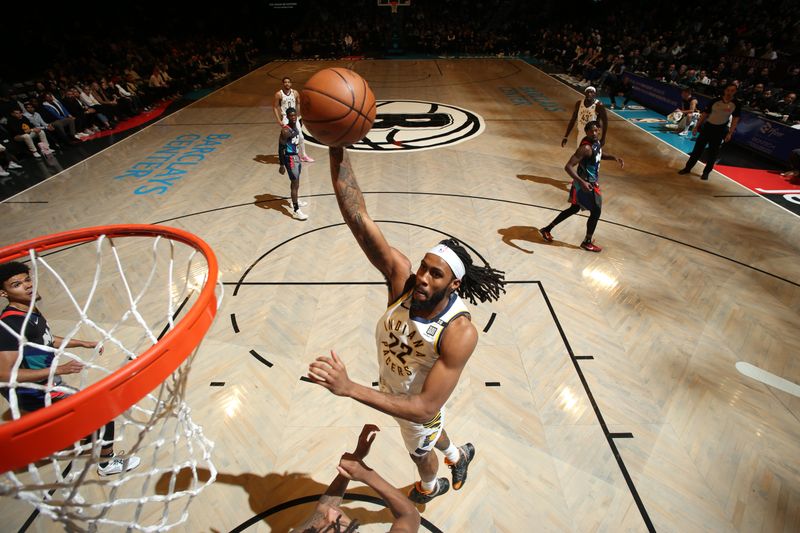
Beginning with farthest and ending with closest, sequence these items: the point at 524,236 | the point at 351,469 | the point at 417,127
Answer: the point at 417,127, the point at 524,236, the point at 351,469

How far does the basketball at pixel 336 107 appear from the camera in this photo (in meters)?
2.33

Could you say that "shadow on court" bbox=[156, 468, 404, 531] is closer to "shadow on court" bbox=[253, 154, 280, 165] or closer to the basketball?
the basketball

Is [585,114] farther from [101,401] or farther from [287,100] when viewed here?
[101,401]

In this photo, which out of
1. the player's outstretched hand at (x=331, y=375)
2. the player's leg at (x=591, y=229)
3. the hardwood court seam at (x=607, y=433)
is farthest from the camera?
the player's leg at (x=591, y=229)

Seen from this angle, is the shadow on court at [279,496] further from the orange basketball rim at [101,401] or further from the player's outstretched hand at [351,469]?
the orange basketball rim at [101,401]

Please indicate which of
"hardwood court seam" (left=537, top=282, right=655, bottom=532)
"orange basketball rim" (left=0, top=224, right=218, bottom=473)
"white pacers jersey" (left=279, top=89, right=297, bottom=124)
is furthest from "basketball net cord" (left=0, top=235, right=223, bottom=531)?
"white pacers jersey" (left=279, top=89, right=297, bottom=124)

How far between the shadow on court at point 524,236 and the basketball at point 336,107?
3.90m

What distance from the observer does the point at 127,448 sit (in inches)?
129

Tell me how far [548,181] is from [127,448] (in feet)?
25.4

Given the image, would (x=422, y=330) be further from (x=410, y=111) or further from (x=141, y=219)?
(x=410, y=111)

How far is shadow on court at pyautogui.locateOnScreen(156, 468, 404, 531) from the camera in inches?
110

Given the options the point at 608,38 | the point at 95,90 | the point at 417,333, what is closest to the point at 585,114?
the point at 417,333

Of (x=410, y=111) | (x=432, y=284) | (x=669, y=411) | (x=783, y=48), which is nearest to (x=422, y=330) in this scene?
(x=432, y=284)

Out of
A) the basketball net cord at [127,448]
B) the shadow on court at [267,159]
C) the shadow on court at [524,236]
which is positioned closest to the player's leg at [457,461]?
the basketball net cord at [127,448]
